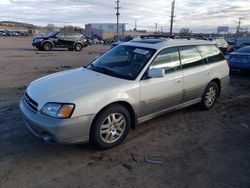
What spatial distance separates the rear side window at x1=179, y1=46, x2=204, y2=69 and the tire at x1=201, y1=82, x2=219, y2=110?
2.16 feet

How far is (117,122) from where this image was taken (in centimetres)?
409

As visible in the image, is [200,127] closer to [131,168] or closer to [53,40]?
[131,168]

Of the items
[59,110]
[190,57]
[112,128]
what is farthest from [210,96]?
[59,110]

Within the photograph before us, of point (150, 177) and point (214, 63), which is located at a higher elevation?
point (214, 63)

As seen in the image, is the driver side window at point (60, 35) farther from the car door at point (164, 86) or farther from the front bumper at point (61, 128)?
the front bumper at point (61, 128)

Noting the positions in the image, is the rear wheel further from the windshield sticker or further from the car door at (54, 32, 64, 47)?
the windshield sticker

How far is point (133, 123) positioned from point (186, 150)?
0.95m

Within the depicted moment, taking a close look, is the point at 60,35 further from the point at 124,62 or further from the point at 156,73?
the point at 156,73

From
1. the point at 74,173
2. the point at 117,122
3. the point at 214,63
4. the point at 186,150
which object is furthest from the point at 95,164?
the point at 214,63

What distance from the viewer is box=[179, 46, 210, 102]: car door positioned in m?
5.17

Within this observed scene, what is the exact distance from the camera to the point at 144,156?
388cm

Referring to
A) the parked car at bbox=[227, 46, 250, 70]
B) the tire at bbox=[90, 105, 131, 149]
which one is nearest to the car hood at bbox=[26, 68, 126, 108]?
the tire at bbox=[90, 105, 131, 149]

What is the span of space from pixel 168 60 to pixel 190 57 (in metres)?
0.73

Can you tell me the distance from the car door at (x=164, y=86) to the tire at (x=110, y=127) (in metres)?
0.41
